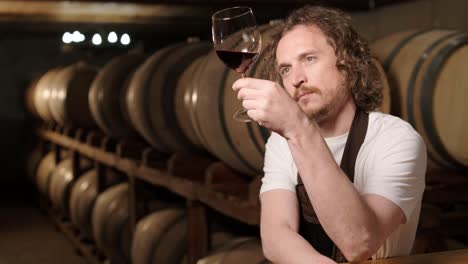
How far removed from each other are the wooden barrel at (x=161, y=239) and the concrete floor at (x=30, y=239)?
6.83 ft

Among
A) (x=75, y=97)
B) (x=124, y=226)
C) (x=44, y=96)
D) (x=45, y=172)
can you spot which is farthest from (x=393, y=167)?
(x=45, y=172)

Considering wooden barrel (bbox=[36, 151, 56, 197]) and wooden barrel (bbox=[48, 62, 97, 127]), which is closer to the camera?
wooden barrel (bbox=[48, 62, 97, 127])

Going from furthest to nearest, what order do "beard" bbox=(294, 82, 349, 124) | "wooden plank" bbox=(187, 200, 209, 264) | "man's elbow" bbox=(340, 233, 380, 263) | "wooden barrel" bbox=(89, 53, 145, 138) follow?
"wooden barrel" bbox=(89, 53, 145, 138)
"wooden plank" bbox=(187, 200, 209, 264)
"beard" bbox=(294, 82, 349, 124)
"man's elbow" bbox=(340, 233, 380, 263)

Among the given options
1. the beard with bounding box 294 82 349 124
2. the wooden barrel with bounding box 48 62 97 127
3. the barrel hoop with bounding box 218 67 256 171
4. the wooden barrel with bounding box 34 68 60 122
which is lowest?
the wooden barrel with bounding box 34 68 60 122

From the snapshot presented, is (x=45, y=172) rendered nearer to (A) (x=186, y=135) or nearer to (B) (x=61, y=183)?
(B) (x=61, y=183)

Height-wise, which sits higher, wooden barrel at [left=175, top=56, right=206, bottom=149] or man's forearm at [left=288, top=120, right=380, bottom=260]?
man's forearm at [left=288, top=120, right=380, bottom=260]

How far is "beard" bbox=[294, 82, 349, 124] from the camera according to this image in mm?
1705

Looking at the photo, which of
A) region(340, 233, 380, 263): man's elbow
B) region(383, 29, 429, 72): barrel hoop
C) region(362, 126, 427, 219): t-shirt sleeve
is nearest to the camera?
region(340, 233, 380, 263): man's elbow

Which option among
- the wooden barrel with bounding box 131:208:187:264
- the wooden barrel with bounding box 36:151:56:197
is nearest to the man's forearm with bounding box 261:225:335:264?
the wooden barrel with bounding box 131:208:187:264

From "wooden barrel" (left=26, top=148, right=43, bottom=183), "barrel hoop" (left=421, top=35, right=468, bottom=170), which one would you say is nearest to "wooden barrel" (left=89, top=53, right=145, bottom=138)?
"barrel hoop" (left=421, top=35, right=468, bottom=170)

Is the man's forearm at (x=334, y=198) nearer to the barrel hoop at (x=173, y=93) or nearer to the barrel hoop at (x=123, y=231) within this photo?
the barrel hoop at (x=173, y=93)

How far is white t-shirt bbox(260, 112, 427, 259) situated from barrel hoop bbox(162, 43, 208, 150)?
196 cm

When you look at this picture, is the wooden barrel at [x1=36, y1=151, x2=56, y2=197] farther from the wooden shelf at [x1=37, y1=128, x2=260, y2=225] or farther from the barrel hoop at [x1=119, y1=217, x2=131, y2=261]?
the barrel hoop at [x1=119, y1=217, x2=131, y2=261]

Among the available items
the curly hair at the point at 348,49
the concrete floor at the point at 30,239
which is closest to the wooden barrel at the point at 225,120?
the curly hair at the point at 348,49
